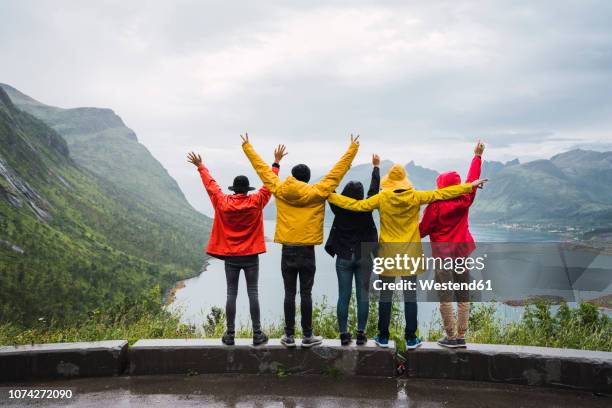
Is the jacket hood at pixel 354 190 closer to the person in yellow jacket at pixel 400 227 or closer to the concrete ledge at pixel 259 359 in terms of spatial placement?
the person in yellow jacket at pixel 400 227

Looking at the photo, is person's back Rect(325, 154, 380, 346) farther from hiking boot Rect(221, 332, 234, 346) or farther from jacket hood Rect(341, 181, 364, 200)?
hiking boot Rect(221, 332, 234, 346)

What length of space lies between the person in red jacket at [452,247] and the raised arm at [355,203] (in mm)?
670

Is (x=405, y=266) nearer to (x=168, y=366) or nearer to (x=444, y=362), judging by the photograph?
(x=444, y=362)

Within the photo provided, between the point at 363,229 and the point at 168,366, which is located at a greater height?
the point at 363,229

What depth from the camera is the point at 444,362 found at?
191 inches

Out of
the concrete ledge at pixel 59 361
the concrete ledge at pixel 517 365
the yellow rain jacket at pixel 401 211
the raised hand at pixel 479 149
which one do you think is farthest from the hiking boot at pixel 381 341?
the concrete ledge at pixel 59 361

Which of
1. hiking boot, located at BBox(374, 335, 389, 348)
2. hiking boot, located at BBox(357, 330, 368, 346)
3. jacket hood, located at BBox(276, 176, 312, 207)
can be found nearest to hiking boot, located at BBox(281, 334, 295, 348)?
hiking boot, located at BBox(357, 330, 368, 346)

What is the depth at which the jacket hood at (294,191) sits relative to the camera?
5.08 meters

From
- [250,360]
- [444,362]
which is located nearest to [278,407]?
[250,360]

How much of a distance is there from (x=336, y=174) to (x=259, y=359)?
2.15m

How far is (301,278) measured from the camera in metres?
5.12

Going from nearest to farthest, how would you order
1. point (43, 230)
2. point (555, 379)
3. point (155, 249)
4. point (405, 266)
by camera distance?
point (555, 379)
point (405, 266)
point (43, 230)
point (155, 249)

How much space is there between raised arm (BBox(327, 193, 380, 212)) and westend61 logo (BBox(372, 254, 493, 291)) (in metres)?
0.58

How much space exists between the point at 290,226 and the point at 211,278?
11422cm
